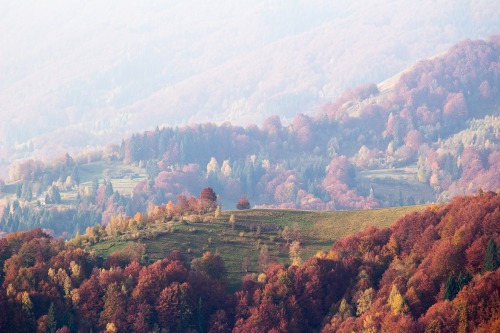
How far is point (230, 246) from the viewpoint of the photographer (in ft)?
520

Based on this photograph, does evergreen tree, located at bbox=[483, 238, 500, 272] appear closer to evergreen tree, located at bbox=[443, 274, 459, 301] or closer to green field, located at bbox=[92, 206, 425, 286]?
evergreen tree, located at bbox=[443, 274, 459, 301]

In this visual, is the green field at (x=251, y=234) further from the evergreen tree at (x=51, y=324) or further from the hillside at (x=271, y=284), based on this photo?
the evergreen tree at (x=51, y=324)

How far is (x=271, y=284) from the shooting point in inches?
5502

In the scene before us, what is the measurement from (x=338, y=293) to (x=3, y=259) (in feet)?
153

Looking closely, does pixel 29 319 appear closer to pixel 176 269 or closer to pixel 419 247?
pixel 176 269

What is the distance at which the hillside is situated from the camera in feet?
424

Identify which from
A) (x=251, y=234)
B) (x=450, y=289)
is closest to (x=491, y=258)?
(x=450, y=289)

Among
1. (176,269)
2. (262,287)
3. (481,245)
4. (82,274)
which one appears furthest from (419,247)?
(82,274)

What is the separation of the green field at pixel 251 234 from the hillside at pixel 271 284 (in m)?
4.96

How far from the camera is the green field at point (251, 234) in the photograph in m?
155

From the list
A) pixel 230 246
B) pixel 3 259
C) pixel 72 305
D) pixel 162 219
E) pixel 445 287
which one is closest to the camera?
pixel 445 287

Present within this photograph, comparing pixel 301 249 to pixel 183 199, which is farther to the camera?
pixel 183 199

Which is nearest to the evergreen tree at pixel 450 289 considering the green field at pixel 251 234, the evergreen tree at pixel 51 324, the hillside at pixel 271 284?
the hillside at pixel 271 284

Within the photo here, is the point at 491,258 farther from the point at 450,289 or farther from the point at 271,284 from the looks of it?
the point at 271,284
